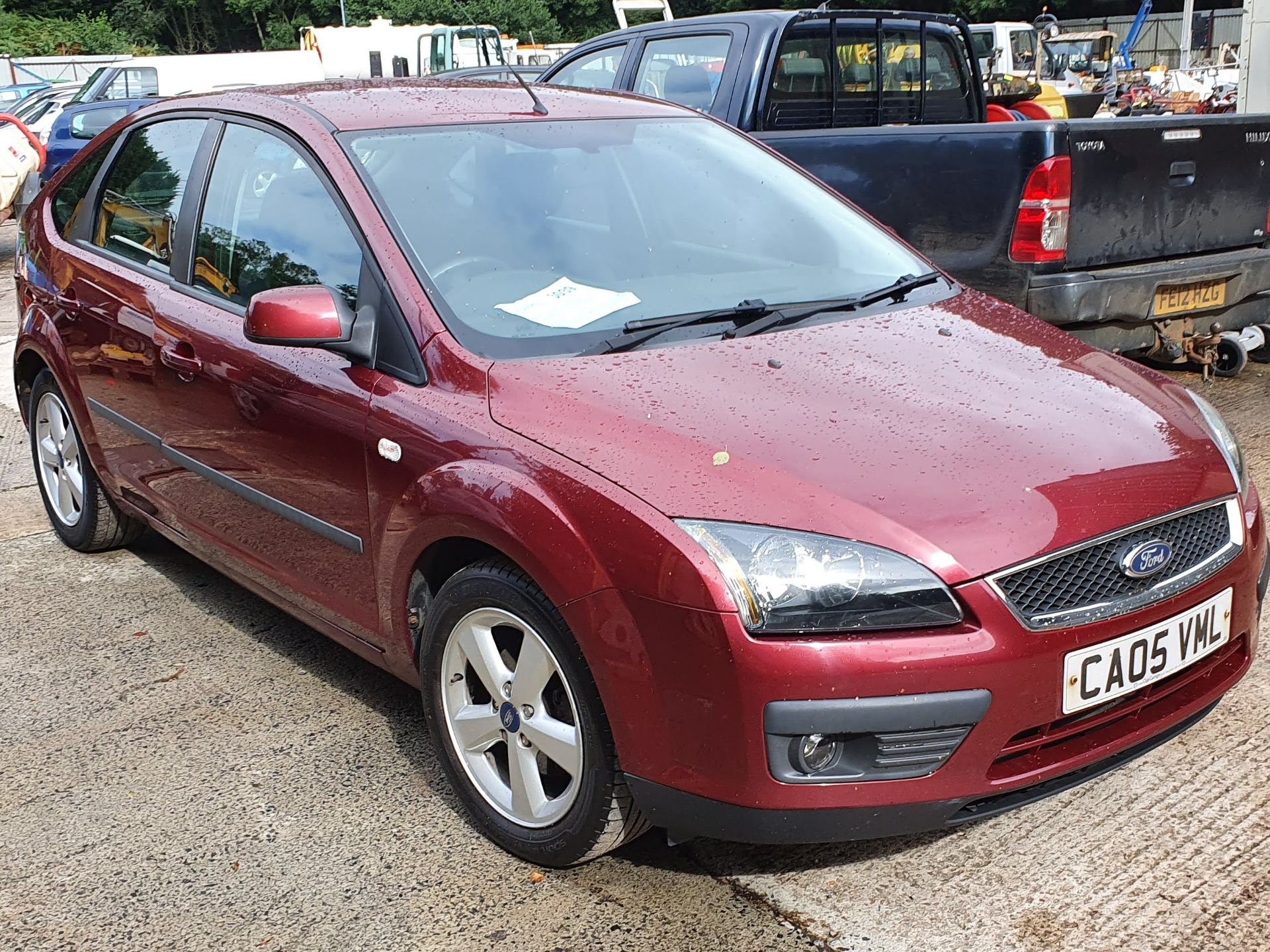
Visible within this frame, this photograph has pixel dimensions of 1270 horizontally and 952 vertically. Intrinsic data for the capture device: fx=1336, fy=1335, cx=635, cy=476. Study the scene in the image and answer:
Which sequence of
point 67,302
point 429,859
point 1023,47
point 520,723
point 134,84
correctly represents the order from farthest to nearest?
point 1023,47 → point 134,84 → point 67,302 → point 429,859 → point 520,723

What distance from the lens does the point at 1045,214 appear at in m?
5.50

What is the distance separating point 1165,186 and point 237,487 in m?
4.25

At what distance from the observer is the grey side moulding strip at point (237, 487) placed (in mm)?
3223

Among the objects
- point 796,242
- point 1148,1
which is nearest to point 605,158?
point 796,242

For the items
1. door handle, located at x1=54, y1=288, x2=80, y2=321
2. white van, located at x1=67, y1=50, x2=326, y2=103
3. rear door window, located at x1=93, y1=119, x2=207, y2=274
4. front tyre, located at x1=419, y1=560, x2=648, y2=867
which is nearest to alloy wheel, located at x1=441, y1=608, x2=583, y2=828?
front tyre, located at x1=419, y1=560, x2=648, y2=867

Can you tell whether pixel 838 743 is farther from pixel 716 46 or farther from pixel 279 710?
pixel 716 46

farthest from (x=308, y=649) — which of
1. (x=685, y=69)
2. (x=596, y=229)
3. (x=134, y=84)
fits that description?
(x=134, y=84)

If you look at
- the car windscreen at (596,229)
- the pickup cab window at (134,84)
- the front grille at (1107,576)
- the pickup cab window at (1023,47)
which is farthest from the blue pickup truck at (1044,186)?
the pickup cab window at (1023,47)

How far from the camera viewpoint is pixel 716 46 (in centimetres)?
702

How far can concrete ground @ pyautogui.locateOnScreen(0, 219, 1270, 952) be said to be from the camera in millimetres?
2598

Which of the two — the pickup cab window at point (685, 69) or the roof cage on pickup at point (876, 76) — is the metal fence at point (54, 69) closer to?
the pickup cab window at point (685, 69)

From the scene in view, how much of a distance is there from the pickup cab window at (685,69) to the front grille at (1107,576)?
4802 millimetres

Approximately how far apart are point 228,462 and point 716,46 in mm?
A: 4329

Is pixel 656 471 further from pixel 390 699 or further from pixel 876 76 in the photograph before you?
pixel 876 76
